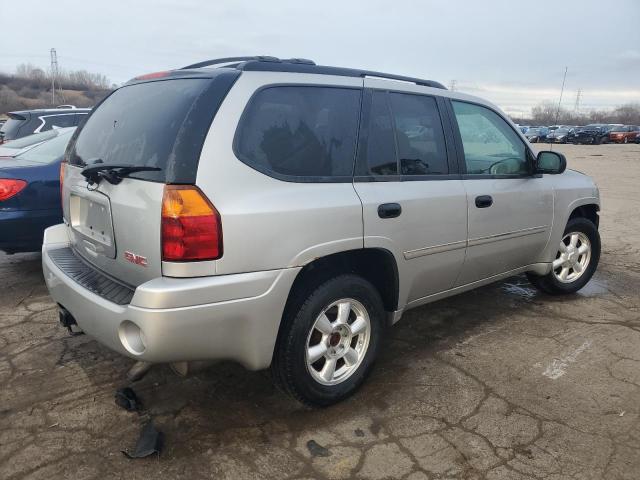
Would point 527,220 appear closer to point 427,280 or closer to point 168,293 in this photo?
point 427,280

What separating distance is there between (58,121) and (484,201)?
26.6 ft

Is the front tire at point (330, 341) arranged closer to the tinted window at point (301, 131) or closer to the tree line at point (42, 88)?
the tinted window at point (301, 131)

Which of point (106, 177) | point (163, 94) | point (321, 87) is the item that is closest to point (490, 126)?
point (321, 87)

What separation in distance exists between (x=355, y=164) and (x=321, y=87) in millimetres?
457

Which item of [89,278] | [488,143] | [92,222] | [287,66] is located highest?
[287,66]

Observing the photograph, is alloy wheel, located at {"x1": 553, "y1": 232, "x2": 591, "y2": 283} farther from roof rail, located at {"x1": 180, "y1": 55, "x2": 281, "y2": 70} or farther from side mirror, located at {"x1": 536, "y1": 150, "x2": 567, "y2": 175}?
roof rail, located at {"x1": 180, "y1": 55, "x2": 281, "y2": 70}

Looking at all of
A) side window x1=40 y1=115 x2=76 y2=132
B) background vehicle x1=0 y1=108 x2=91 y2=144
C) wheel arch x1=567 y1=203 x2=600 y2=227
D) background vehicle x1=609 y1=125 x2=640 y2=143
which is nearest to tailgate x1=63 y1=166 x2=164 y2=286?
wheel arch x1=567 y1=203 x2=600 y2=227

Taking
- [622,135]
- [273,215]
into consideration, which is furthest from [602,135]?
[273,215]

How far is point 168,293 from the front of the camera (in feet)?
7.34

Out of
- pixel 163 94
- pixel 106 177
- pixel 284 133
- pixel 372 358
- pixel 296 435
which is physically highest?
pixel 163 94

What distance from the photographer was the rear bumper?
88.7 inches

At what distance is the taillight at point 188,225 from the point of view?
7.45 feet

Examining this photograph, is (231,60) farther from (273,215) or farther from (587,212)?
(587,212)

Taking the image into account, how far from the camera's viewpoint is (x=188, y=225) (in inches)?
89.4
